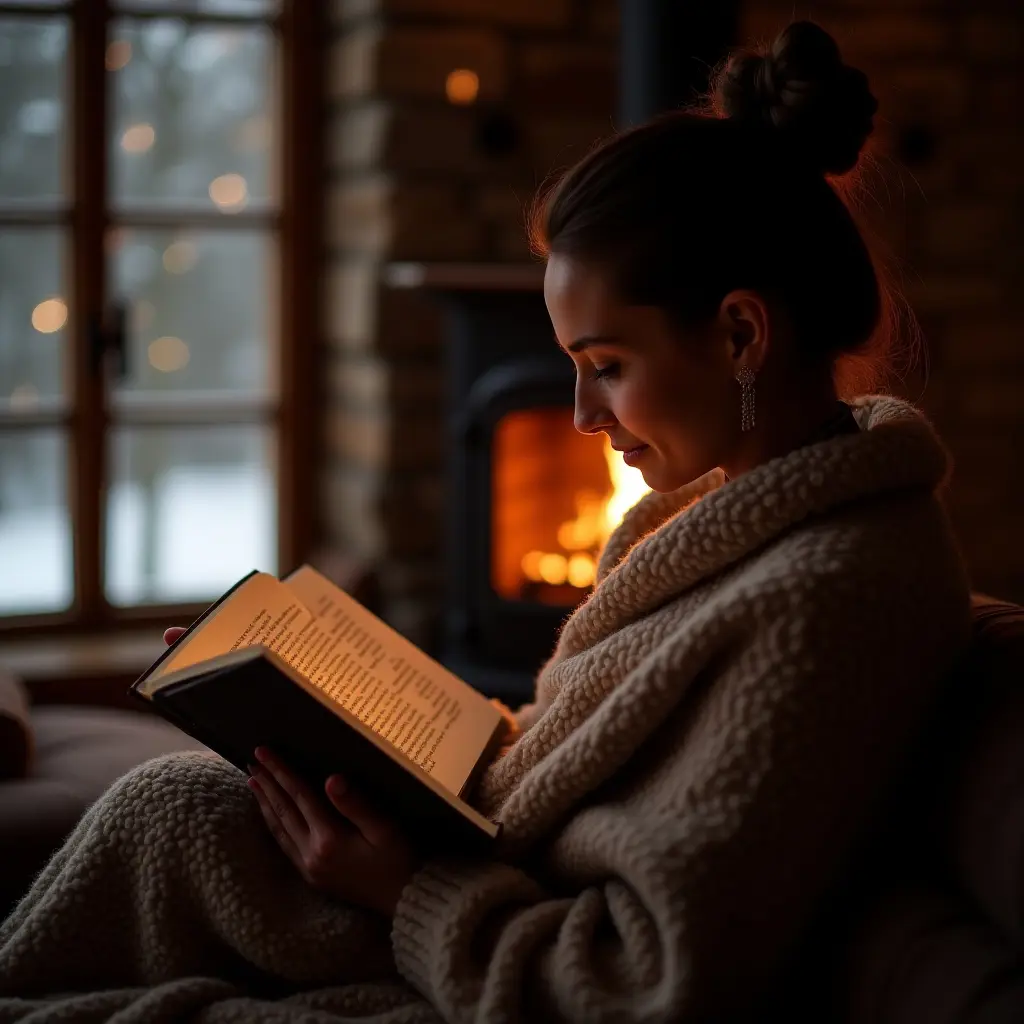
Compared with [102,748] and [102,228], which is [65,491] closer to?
[102,228]

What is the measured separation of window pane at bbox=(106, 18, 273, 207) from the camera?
9.18ft

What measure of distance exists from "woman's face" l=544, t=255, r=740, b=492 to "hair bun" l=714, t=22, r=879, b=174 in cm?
17

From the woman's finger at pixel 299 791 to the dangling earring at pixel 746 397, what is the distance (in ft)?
1.49

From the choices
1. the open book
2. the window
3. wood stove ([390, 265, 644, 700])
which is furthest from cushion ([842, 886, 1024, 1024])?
the window

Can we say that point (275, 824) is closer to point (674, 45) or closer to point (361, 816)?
point (361, 816)

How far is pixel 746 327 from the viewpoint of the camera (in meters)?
1.13

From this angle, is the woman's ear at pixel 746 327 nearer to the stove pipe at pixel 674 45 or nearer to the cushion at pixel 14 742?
the cushion at pixel 14 742

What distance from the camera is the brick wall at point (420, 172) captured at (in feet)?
8.82

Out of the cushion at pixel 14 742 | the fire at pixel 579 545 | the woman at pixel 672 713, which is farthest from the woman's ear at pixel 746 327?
the fire at pixel 579 545

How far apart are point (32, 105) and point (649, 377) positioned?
202cm

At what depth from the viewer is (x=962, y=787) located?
101 cm

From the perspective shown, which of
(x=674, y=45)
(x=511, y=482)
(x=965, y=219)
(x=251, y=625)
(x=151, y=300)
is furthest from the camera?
(x=965, y=219)

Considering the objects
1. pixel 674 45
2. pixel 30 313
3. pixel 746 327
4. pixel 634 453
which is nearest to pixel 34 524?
pixel 30 313

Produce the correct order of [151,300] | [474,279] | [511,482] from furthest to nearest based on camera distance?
[151,300]
[511,482]
[474,279]
